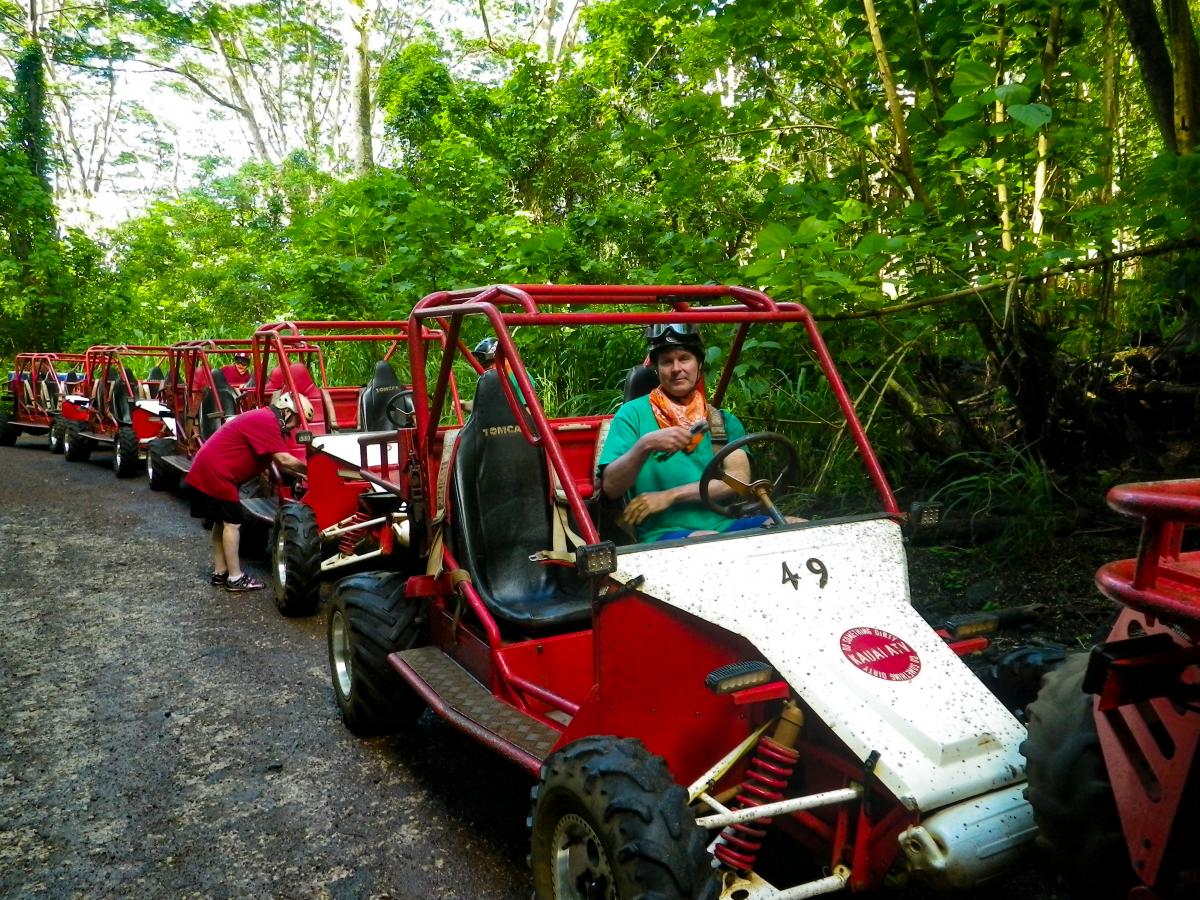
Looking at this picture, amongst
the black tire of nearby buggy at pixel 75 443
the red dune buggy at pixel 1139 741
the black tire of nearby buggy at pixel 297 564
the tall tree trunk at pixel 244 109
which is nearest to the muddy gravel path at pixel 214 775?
the black tire of nearby buggy at pixel 297 564

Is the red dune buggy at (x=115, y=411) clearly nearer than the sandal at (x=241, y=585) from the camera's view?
No

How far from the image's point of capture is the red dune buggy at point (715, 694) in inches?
79.1

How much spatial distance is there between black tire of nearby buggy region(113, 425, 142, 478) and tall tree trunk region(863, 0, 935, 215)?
10169 mm

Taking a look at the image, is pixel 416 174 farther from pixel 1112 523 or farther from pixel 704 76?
pixel 1112 523

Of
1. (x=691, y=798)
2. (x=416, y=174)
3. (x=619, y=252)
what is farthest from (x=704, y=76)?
(x=416, y=174)

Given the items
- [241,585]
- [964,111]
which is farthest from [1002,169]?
[241,585]

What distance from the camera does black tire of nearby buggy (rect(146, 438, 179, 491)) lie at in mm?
10391

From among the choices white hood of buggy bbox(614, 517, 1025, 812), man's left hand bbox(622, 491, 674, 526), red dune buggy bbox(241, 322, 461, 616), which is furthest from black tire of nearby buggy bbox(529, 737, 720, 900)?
red dune buggy bbox(241, 322, 461, 616)

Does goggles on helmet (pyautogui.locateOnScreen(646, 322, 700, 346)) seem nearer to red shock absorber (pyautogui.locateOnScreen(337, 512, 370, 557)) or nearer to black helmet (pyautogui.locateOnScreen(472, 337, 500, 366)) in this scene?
black helmet (pyautogui.locateOnScreen(472, 337, 500, 366))

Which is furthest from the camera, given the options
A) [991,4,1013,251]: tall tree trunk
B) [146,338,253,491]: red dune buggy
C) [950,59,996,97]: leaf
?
[146,338,253,491]: red dune buggy

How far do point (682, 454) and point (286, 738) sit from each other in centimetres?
209

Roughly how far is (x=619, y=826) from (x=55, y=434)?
584 inches

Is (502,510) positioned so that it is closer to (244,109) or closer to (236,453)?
(236,453)

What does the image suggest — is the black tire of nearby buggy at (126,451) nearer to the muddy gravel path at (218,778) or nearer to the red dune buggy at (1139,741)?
the muddy gravel path at (218,778)
